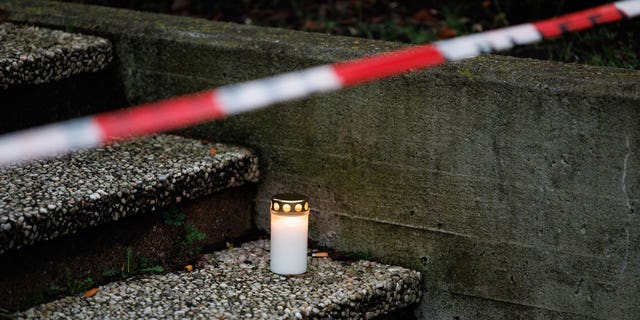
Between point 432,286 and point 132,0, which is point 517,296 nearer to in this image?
point 432,286

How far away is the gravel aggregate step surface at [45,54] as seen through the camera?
2992 mm

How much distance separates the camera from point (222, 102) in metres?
3.24

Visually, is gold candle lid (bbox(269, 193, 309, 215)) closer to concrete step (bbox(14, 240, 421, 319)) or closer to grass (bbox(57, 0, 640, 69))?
concrete step (bbox(14, 240, 421, 319))

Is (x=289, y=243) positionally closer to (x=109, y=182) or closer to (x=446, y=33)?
(x=109, y=182)

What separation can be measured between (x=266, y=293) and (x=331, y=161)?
0.52 metres

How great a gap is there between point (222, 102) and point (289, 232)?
621mm

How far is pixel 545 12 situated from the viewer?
4.02 meters

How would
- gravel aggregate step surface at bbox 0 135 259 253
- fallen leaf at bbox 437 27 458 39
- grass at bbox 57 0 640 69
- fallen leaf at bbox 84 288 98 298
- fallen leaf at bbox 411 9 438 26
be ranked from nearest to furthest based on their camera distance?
gravel aggregate step surface at bbox 0 135 259 253 → fallen leaf at bbox 84 288 98 298 → grass at bbox 57 0 640 69 → fallen leaf at bbox 437 27 458 39 → fallen leaf at bbox 411 9 438 26

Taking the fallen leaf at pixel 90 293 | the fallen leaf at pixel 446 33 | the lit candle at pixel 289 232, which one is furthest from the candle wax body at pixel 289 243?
the fallen leaf at pixel 446 33

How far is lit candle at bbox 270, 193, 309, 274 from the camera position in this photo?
9.29ft

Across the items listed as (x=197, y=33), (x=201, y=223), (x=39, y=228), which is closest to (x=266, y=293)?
(x=201, y=223)

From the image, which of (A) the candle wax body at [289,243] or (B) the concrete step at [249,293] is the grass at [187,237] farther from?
(A) the candle wax body at [289,243]

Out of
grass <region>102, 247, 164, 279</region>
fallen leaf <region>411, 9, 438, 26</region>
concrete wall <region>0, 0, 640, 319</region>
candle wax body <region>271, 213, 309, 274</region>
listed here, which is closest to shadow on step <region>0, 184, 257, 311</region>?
grass <region>102, 247, 164, 279</region>

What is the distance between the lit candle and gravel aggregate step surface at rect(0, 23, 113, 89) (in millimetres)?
871
